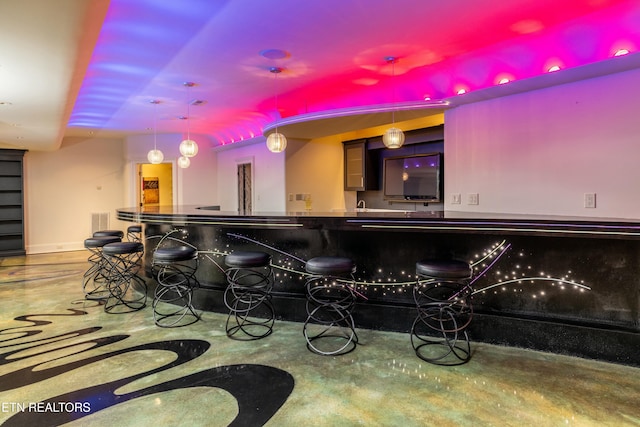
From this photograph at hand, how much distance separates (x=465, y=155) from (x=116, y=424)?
4.15m

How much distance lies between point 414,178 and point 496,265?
3.00m

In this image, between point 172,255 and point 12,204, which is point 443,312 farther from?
point 12,204

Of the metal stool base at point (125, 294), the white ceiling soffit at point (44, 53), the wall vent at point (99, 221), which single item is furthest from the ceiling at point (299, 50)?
the wall vent at point (99, 221)

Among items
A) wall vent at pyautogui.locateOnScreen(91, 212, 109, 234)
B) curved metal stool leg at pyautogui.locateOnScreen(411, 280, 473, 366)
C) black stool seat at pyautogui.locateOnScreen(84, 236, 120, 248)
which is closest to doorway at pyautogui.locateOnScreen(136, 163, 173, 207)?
wall vent at pyautogui.locateOnScreen(91, 212, 109, 234)

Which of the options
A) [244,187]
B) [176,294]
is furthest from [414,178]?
[244,187]

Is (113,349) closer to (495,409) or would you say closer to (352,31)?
(495,409)

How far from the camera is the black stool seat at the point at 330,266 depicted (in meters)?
2.97

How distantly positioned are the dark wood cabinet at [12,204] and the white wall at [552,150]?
9.01 meters

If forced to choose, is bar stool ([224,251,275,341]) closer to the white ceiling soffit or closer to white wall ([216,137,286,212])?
the white ceiling soffit

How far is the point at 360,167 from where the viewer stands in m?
6.86

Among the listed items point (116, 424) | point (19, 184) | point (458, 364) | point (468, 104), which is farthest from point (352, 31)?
point (19, 184)

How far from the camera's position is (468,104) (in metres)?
4.37

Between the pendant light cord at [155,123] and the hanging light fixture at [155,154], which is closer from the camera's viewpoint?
the pendant light cord at [155,123]

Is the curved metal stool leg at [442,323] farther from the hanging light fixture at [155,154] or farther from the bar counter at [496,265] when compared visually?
the hanging light fixture at [155,154]
